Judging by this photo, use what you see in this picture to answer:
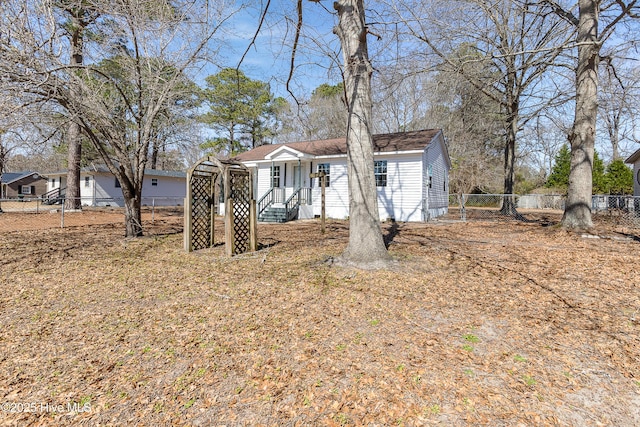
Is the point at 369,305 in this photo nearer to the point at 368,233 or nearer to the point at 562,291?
the point at 368,233

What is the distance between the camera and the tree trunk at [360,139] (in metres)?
5.80

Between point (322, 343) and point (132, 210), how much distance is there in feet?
26.2

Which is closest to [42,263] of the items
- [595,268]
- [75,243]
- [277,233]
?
[75,243]

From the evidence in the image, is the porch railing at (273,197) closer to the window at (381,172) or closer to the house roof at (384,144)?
the house roof at (384,144)

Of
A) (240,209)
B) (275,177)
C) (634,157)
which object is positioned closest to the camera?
(240,209)

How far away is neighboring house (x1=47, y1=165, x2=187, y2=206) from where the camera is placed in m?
26.0

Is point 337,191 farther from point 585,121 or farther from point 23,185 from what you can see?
point 23,185

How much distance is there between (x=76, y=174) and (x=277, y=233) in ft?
42.4

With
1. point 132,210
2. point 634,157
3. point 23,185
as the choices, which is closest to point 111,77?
point 132,210

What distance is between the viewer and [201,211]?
26.9ft

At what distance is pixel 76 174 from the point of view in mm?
16422

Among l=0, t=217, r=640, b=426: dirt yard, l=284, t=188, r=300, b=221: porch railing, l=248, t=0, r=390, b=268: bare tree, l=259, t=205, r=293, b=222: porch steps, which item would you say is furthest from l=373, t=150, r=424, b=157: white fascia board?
l=0, t=217, r=640, b=426: dirt yard

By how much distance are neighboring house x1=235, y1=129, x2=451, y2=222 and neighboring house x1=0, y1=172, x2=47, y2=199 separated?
37.1 meters

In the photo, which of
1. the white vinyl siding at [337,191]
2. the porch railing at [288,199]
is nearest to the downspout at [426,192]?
the white vinyl siding at [337,191]
